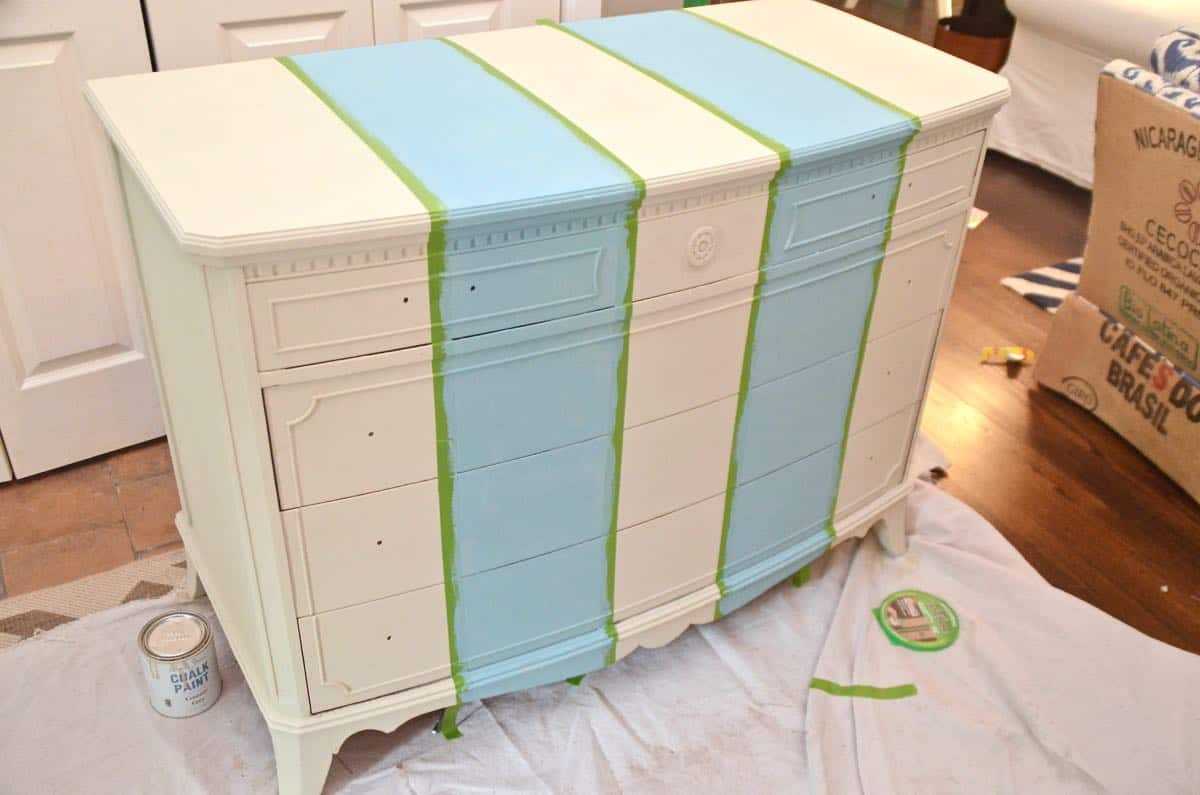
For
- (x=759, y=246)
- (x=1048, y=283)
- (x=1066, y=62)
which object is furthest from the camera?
(x=1066, y=62)

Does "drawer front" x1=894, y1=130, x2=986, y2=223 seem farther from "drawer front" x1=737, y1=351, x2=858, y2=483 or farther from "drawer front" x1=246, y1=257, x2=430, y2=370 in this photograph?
"drawer front" x1=246, y1=257, x2=430, y2=370

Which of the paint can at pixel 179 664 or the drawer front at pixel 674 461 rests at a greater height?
the drawer front at pixel 674 461

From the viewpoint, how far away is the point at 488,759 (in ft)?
5.09

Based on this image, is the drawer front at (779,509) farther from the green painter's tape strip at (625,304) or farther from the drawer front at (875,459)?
the green painter's tape strip at (625,304)

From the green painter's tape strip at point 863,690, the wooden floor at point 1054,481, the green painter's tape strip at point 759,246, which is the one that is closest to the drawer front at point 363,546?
the green painter's tape strip at point 759,246

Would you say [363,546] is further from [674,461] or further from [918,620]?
[918,620]

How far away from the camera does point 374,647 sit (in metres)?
1.36

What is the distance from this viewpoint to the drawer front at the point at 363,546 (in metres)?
1.24

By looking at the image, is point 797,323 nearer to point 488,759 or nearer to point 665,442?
point 665,442

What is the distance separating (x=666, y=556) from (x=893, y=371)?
46cm

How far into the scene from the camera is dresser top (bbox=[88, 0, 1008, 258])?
3.59 ft

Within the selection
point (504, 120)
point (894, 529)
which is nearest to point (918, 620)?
point (894, 529)

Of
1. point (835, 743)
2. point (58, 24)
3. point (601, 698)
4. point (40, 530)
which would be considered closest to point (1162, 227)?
point (835, 743)

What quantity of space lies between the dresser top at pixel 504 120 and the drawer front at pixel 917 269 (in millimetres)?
171
